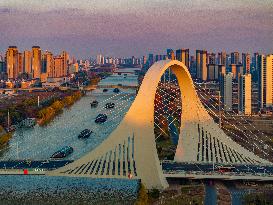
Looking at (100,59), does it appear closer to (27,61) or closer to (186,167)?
(27,61)

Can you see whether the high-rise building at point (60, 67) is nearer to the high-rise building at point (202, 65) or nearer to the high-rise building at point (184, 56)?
the high-rise building at point (184, 56)

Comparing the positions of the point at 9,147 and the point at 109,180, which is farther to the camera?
the point at 9,147

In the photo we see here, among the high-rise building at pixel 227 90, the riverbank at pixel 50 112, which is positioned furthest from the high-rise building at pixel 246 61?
the riverbank at pixel 50 112

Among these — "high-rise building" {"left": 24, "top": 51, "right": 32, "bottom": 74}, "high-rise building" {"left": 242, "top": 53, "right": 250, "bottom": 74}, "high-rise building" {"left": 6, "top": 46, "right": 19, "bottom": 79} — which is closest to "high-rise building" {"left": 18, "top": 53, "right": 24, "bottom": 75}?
"high-rise building" {"left": 24, "top": 51, "right": 32, "bottom": 74}

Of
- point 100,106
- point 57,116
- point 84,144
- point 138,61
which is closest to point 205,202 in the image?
point 84,144

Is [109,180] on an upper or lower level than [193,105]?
lower

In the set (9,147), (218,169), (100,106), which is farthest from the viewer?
(100,106)

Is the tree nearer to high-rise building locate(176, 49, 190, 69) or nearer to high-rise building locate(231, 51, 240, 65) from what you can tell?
high-rise building locate(176, 49, 190, 69)

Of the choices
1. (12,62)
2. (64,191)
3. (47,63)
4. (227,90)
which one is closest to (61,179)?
(64,191)

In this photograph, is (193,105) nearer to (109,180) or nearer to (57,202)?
(109,180)
